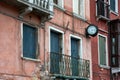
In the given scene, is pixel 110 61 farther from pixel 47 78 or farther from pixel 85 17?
pixel 47 78

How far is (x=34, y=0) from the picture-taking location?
1839 cm

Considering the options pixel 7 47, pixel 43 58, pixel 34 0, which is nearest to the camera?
pixel 7 47

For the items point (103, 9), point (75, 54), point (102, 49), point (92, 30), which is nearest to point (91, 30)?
point (92, 30)

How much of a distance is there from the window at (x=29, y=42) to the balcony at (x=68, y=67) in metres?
1.31

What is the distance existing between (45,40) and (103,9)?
325 inches

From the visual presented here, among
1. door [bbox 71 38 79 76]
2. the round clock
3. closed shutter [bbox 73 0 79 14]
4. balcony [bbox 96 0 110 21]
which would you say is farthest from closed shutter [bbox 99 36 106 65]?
closed shutter [bbox 73 0 79 14]

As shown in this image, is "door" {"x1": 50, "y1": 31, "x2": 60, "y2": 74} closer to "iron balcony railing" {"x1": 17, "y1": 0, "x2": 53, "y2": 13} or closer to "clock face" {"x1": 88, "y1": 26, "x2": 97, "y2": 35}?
"iron balcony railing" {"x1": 17, "y1": 0, "x2": 53, "y2": 13}

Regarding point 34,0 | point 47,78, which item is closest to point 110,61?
point 47,78

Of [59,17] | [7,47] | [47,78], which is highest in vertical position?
[59,17]

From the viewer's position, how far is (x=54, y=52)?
20562 mm

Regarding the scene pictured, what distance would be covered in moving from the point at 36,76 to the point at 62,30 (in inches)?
148

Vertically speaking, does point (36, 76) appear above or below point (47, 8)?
below

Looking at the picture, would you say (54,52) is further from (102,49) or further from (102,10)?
(102,10)

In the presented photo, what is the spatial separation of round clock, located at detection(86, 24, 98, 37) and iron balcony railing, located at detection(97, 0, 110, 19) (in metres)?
2.60
